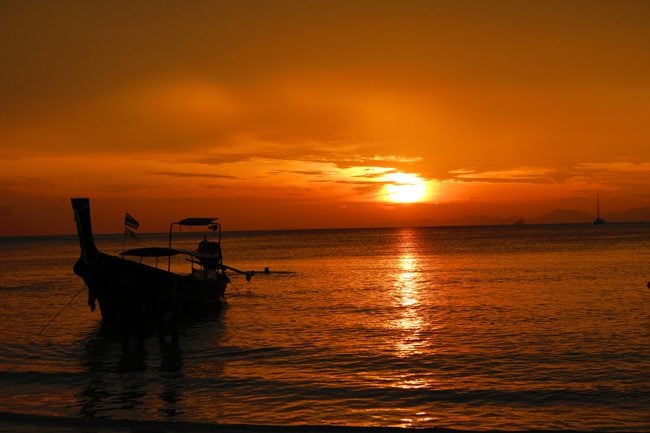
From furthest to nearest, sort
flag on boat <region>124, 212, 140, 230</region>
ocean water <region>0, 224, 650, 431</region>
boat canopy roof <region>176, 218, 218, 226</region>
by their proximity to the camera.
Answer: boat canopy roof <region>176, 218, 218, 226</region>
flag on boat <region>124, 212, 140, 230</region>
ocean water <region>0, 224, 650, 431</region>

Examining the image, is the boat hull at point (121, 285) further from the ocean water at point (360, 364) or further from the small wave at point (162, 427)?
the small wave at point (162, 427)

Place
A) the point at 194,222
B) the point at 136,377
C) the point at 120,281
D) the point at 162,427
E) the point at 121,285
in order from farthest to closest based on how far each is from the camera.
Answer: the point at 194,222, the point at 120,281, the point at 121,285, the point at 136,377, the point at 162,427

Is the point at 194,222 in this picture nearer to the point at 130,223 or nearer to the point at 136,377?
the point at 130,223

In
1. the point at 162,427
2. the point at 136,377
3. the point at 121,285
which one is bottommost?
the point at 136,377

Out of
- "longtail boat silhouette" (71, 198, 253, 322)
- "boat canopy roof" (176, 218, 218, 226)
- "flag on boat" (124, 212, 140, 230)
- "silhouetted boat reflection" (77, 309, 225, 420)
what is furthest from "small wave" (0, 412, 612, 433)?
"boat canopy roof" (176, 218, 218, 226)

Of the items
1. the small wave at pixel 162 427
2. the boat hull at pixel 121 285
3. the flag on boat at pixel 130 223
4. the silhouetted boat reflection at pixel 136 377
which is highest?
the flag on boat at pixel 130 223

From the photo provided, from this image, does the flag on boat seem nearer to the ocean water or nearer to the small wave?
the ocean water

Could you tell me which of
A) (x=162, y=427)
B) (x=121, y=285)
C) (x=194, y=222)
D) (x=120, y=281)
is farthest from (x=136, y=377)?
(x=194, y=222)

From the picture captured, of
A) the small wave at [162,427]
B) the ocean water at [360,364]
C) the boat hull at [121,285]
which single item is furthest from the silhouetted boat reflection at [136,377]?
the boat hull at [121,285]

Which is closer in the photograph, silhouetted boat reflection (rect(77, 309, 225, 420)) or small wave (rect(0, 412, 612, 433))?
small wave (rect(0, 412, 612, 433))

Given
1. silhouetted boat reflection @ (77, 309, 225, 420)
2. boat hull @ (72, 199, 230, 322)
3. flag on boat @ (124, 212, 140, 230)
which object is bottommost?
silhouetted boat reflection @ (77, 309, 225, 420)

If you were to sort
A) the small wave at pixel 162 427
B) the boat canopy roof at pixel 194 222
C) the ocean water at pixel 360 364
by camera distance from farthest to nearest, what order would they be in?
the boat canopy roof at pixel 194 222, the ocean water at pixel 360 364, the small wave at pixel 162 427

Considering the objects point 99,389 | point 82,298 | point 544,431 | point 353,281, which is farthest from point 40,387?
point 353,281

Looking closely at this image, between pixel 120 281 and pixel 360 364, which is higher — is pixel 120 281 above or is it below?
above
